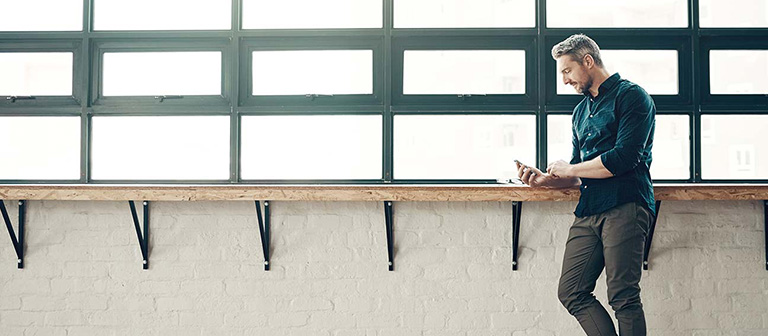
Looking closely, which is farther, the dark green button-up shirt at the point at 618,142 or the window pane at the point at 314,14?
the window pane at the point at 314,14

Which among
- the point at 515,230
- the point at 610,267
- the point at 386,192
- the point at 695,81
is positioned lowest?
the point at 610,267

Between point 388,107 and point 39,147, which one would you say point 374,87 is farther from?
point 39,147

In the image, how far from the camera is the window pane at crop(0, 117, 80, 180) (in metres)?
3.36

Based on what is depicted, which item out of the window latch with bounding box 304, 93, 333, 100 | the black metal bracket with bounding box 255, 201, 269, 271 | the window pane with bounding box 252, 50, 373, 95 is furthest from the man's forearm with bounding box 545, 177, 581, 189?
the black metal bracket with bounding box 255, 201, 269, 271

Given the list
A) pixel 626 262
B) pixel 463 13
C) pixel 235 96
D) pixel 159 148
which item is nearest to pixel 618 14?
pixel 463 13

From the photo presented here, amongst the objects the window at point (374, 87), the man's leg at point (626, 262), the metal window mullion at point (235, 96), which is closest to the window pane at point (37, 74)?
the window at point (374, 87)

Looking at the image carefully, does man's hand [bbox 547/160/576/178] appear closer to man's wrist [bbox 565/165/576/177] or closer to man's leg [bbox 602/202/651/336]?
man's wrist [bbox 565/165/576/177]

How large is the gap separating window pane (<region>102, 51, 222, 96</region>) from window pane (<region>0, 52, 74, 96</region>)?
205 millimetres

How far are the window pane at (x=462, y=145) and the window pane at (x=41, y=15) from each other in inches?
66.3

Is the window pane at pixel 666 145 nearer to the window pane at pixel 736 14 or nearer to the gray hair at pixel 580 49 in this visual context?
the window pane at pixel 736 14

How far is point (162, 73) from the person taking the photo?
11.0 ft

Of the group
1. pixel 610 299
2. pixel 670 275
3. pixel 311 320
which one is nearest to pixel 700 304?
pixel 670 275

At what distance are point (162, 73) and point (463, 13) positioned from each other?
4.94 feet

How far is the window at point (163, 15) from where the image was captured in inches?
132
